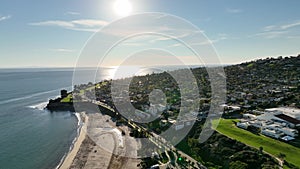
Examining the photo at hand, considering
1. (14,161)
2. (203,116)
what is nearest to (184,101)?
(203,116)

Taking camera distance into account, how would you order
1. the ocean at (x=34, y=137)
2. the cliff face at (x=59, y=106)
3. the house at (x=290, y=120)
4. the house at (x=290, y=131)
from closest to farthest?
the house at (x=290, y=131) → the ocean at (x=34, y=137) → the house at (x=290, y=120) → the cliff face at (x=59, y=106)

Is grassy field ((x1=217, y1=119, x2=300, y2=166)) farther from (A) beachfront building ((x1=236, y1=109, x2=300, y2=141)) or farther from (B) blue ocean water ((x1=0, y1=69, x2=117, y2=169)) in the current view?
(B) blue ocean water ((x1=0, y1=69, x2=117, y2=169))

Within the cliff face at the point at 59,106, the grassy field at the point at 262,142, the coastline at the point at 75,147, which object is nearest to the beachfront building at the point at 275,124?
the grassy field at the point at 262,142

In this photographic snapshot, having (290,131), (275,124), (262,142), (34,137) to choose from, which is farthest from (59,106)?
(290,131)

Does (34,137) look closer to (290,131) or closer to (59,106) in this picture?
(59,106)

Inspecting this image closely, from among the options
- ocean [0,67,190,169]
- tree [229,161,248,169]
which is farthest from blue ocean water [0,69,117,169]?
tree [229,161,248,169]

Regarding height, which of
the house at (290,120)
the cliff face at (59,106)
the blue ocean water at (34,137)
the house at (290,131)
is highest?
the house at (290,120)

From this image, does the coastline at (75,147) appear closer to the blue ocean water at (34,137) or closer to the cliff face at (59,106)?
the blue ocean water at (34,137)

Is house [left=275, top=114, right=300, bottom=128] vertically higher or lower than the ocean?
higher

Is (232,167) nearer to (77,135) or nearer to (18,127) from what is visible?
(77,135)
